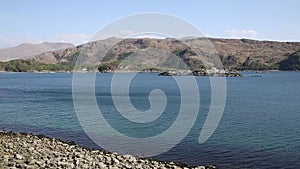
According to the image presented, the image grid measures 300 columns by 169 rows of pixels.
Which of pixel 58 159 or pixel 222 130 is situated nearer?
pixel 58 159

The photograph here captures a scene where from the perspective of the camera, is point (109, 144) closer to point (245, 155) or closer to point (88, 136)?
point (88, 136)

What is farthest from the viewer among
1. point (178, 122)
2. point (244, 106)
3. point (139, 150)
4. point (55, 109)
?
point (244, 106)

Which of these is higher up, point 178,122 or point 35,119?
point 178,122

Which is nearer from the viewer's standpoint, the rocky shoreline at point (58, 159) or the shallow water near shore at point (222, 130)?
the rocky shoreline at point (58, 159)

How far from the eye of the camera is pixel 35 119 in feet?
166

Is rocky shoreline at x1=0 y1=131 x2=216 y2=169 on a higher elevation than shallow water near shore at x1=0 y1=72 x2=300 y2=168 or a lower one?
→ lower

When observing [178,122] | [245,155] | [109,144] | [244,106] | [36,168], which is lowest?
[36,168]

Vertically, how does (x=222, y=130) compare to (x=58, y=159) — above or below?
above

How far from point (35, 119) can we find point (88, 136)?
14.7m

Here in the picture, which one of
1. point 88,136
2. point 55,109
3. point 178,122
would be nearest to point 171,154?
point 88,136

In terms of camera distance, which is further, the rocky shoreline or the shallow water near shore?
the shallow water near shore

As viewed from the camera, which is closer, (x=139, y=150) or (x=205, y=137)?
(x=139, y=150)

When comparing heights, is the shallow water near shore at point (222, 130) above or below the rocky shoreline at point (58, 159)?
above

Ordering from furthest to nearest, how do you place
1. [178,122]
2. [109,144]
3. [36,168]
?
1. [178,122]
2. [109,144]
3. [36,168]
